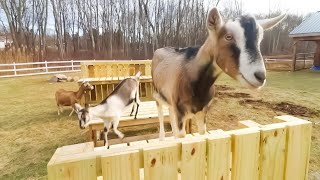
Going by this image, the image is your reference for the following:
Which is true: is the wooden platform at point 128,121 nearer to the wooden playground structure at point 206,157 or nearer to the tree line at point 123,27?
the wooden playground structure at point 206,157

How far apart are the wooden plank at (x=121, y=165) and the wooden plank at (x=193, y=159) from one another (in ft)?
0.94

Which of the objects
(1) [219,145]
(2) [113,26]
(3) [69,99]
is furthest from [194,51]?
(2) [113,26]

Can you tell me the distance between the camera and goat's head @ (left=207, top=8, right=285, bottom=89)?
4.57ft

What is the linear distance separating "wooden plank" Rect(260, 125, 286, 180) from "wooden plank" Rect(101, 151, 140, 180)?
857mm

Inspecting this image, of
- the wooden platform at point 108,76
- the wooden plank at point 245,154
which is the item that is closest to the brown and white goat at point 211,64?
the wooden plank at point 245,154

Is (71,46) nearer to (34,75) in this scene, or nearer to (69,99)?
(34,75)

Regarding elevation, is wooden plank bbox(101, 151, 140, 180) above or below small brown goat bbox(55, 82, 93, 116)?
above

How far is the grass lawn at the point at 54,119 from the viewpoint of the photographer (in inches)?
152

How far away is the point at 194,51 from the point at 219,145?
107 cm

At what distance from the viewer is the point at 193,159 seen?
1.37 m

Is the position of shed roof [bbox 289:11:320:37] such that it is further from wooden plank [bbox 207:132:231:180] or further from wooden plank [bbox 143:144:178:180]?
wooden plank [bbox 143:144:178:180]

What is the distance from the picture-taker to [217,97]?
8.55 meters

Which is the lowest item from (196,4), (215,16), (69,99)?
(69,99)

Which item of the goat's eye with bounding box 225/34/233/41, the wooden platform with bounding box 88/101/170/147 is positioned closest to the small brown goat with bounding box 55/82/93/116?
Result: the wooden platform with bounding box 88/101/170/147
